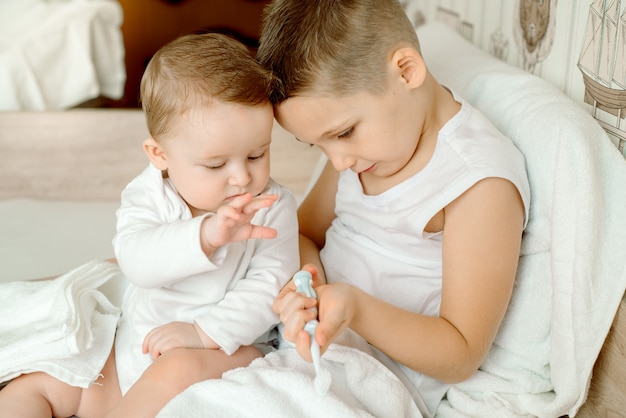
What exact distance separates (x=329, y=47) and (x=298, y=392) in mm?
458

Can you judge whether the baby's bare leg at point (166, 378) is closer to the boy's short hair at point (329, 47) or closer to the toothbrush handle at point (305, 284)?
the toothbrush handle at point (305, 284)

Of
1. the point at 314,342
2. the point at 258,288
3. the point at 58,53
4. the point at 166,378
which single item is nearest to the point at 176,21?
the point at 58,53

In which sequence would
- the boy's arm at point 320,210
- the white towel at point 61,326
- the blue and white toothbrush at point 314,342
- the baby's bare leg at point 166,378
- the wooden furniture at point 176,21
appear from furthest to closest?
the wooden furniture at point 176,21, the boy's arm at point 320,210, the white towel at point 61,326, the baby's bare leg at point 166,378, the blue and white toothbrush at point 314,342

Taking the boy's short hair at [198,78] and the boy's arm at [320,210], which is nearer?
the boy's short hair at [198,78]

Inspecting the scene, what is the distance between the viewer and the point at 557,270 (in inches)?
39.4

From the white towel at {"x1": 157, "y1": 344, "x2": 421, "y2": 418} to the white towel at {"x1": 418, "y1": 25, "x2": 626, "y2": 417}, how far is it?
150mm

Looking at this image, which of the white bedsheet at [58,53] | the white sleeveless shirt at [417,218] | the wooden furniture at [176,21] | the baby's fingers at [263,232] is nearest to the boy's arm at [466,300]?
the white sleeveless shirt at [417,218]

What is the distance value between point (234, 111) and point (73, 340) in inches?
16.0

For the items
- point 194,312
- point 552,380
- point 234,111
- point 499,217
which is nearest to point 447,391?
point 552,380

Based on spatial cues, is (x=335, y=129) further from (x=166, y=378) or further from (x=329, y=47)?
(x=166, y=378)

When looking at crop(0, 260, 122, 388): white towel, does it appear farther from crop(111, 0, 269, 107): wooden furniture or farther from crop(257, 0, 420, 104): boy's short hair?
crop(111, 0, 269, 107): wooden furniture

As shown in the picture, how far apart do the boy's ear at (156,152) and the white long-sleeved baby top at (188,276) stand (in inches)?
1.1

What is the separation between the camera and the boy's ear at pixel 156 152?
1053 mm

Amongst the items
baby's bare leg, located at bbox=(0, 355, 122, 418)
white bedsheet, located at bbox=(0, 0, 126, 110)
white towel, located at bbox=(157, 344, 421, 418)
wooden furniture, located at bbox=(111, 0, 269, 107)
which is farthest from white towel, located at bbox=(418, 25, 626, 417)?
wooden furniture, located at bbox=(111, 0, 269, 107)
